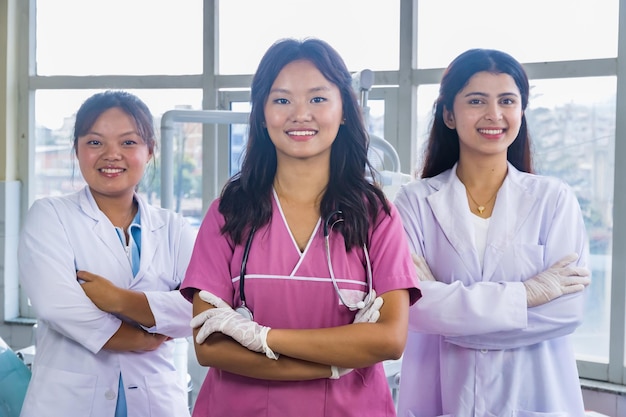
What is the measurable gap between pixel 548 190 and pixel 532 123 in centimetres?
138

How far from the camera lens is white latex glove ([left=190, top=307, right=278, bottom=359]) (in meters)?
1.11

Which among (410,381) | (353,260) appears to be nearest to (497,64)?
(353,260)

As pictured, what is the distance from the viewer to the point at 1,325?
3.55 m

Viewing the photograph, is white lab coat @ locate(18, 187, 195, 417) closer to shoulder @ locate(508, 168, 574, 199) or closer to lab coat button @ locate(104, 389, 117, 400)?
lab coat button @ locate(104, 389, 117, 400)

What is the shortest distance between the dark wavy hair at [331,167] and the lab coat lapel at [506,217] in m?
0.33

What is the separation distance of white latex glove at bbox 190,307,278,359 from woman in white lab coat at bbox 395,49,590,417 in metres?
0.42

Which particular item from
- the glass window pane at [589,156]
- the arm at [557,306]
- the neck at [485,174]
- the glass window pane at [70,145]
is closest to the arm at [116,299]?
the arm at [557,306]

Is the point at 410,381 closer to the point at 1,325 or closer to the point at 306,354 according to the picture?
the point at 306,354

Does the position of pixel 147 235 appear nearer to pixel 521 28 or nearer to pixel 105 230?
pixel 105 230

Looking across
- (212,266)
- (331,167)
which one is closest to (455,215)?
(331,167)

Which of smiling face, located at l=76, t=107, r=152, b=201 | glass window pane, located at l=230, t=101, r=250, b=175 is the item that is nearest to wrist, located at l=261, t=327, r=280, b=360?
smiling face, located at l=76, t=107, r=152, b=201

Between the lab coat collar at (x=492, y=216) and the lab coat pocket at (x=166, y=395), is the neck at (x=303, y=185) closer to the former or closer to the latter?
the lab coat collar at (x=492, y=216)

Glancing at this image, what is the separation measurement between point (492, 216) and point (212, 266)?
0.64 metres

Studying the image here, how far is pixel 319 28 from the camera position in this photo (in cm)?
313
